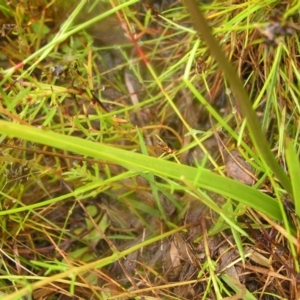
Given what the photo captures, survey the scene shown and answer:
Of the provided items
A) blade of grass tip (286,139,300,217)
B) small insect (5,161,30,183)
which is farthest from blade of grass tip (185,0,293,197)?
small insect (5,161,30,183)

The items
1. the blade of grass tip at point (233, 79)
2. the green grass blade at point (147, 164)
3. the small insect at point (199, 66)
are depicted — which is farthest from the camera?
the small insect at point (199, 66)

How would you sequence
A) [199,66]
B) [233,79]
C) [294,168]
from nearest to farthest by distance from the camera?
[233,79] < [294,168] < [199,66]

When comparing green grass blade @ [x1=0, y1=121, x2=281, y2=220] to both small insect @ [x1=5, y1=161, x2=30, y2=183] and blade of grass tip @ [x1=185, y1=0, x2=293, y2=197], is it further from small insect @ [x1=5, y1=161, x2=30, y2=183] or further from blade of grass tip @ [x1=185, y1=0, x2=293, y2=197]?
small insect @ [x1=5, y1=161, x2=30, y2=183]

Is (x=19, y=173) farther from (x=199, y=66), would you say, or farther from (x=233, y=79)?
(x=233, y=79)

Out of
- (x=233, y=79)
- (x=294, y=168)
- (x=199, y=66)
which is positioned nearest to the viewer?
(x=233, y=79)

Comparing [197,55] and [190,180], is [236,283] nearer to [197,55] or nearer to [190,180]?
[190,180]

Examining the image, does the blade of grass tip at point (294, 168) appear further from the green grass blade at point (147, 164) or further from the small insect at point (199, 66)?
the small insect at point (199, 66)

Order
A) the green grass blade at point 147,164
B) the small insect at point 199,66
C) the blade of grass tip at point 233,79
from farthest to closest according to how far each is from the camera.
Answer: the small insect at point 199,66
the green grass blade at point 147,164
the blade of grass tip at point 233,79

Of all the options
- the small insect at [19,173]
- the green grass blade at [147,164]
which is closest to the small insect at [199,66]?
the green grass blade at [147,164]

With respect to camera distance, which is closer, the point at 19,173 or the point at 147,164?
the point at 147,164

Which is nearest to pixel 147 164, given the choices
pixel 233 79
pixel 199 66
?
pixel 233 79
